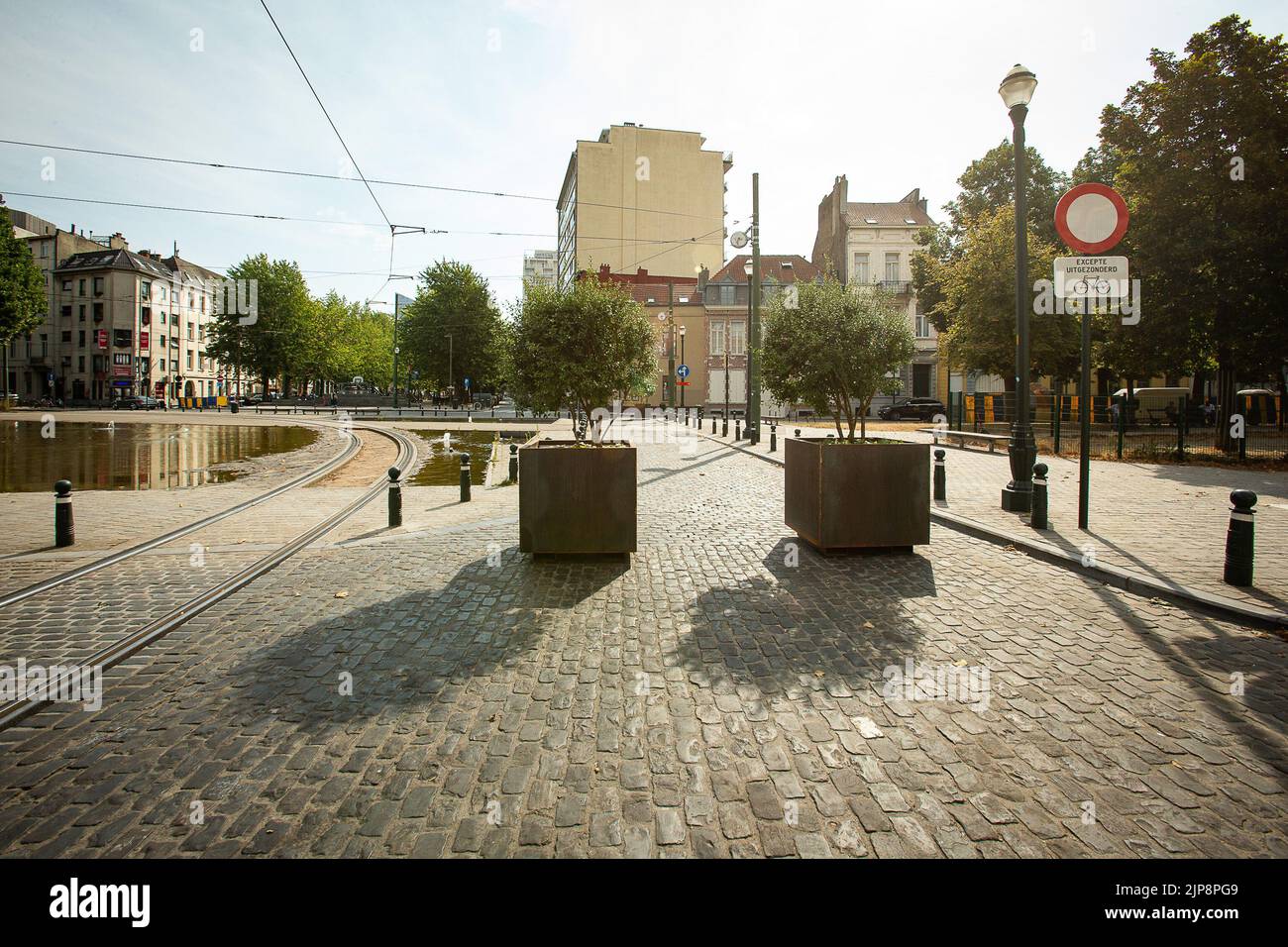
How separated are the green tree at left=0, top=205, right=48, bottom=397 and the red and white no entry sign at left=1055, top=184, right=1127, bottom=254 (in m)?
62.0

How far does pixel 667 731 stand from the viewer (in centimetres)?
344

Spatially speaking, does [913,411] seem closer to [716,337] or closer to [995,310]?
[995,310]

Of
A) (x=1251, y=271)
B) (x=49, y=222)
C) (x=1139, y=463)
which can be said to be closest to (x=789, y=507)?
(x=1139, y=463)

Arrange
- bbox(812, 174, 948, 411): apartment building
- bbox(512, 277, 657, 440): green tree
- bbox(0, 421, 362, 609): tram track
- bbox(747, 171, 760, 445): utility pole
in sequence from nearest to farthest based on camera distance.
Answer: bbox(0, 421, 362, 609): tram track → bbox(512, 277, 657, 440): green tree → bbox(747, 171, 760, 445): utility pole → bbox(812, 174, 948, 411): apartment building

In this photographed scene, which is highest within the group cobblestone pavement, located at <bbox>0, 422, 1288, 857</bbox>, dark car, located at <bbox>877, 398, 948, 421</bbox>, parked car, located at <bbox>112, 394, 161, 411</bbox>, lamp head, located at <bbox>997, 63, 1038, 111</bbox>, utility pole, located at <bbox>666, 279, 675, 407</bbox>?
utility pole, located at <bbox>666, 279, 675, 407</bbox>

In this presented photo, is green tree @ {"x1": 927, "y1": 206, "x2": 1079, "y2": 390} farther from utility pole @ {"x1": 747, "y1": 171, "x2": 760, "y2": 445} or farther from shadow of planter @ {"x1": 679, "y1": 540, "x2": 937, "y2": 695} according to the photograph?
shadow of planter @ {"x1": 679, "y1": 540, "x2": 937, "y2": 695}

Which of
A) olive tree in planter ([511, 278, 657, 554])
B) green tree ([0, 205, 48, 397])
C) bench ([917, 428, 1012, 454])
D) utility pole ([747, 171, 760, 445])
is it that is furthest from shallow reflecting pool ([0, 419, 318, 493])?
green tree ([0, 205, 48, 397])

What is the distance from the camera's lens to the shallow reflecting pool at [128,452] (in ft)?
48.6

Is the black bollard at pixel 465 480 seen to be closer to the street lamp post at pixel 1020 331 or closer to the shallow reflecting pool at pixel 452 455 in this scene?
the shallow reflecting pool at pixel 452 455

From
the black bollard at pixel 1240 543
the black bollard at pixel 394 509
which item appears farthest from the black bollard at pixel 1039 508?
the black bollard at pixel 394 509

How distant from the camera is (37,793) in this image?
2904 millimetres

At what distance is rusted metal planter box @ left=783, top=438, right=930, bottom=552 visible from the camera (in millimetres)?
7219

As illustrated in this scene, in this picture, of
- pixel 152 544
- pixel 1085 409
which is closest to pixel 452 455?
pixel 152 544

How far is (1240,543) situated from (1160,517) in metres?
3.95
